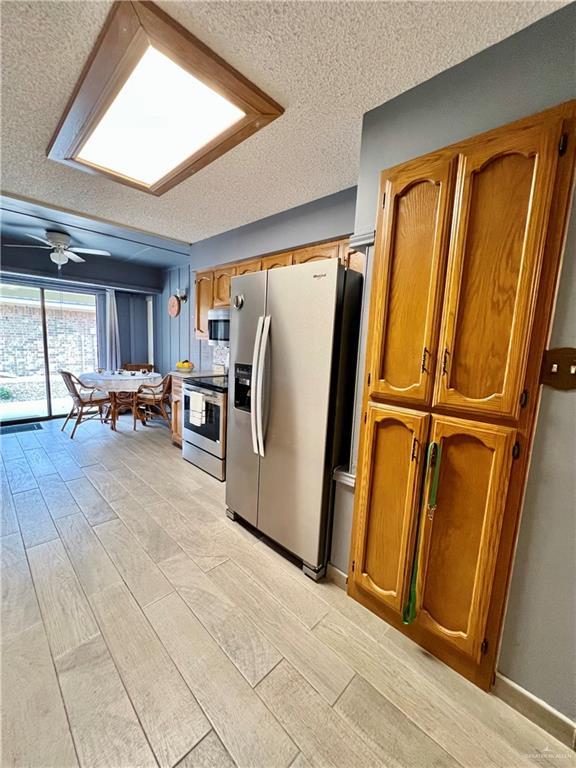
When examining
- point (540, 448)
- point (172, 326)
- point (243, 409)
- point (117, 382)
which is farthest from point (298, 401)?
point (172, 326)

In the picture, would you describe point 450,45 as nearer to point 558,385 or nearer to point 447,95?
point 447,95

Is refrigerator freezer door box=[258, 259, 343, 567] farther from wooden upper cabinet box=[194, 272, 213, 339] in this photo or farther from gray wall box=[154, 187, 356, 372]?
wooden upper cabinet box=[194, 272, 213, 339]

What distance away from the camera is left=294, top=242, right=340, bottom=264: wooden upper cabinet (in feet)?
7.83

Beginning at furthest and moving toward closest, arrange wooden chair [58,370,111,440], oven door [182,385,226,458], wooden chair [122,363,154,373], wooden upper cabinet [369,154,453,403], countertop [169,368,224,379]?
wooden chair [122,363,154,373]
wooden chair [58,370,111,440]
countertop [169,368,224,379]
oven door [182,385,226,458]
wooden upper cabinet [369,154,453,403]

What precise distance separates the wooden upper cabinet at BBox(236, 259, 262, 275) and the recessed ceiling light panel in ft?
3.53

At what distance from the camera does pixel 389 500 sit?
145 centimetres

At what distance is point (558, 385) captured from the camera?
1021mm

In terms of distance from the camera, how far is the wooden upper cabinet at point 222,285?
11.1 ft

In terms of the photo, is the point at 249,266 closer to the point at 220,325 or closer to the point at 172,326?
the point at 220,325

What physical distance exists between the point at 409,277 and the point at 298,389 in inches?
33.0

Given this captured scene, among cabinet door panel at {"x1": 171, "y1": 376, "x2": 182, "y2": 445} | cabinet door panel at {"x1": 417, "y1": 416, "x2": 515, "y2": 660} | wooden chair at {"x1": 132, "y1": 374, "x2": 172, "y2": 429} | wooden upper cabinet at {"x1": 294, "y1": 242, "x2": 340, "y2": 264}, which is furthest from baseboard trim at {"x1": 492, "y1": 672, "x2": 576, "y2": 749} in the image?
wooden chair at {"x1": 132, "y1": 374, "x2": 172, "y2": 429}

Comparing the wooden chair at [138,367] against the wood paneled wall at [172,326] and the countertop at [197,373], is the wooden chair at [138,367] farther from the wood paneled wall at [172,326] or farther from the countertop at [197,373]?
the countertop at [197,373]

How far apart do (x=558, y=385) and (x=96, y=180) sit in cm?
313

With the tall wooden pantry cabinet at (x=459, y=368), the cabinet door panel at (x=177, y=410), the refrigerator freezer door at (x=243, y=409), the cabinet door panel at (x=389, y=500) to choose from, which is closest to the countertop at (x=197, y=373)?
the cabinet door panel at (x=177, y=410)
